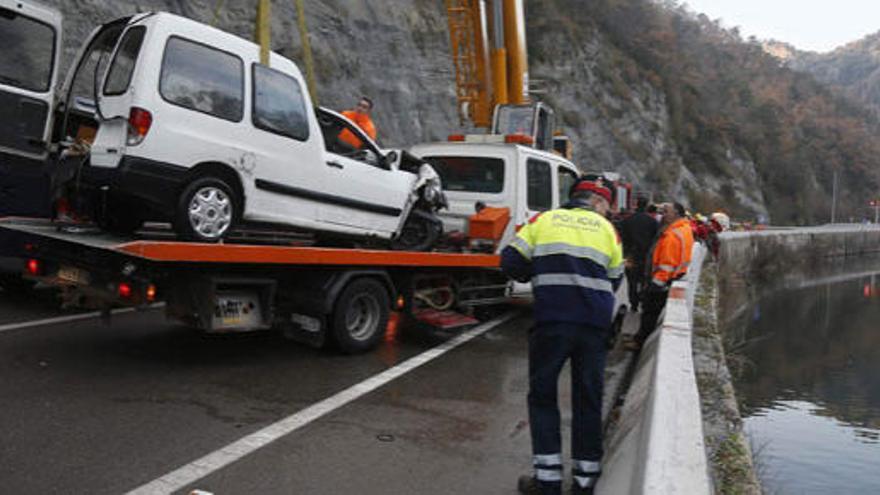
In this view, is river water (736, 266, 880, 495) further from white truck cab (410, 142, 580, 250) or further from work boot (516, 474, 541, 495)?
work boot (516, 474, 541, 495)

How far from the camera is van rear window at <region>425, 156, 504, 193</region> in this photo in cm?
834

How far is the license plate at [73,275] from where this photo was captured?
504cm

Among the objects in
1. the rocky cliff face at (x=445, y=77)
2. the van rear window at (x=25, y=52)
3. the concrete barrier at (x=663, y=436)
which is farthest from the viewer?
the rocky cliff face at (x=445, y=77)

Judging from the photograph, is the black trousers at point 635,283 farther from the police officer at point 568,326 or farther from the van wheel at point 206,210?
the police officer at point 568,326

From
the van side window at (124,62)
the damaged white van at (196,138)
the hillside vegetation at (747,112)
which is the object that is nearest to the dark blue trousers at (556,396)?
the damaged white van at (196,138)

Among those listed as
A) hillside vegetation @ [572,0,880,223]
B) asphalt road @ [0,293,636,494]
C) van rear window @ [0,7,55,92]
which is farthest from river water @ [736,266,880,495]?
hillside vegetation @ [572,0,880,223]

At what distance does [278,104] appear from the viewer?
579 centimetres

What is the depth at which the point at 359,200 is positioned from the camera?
6543 millimetres

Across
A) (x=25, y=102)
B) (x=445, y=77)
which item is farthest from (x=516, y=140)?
(x=445, y=77)

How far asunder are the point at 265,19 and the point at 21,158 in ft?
9.58

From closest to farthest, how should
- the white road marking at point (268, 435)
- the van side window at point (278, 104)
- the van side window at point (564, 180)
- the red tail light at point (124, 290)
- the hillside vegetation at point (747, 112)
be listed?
the white road marking at point (268, 435)
the red tail light at point (124, 290)
the van side window at point (278, 104)
the van side window at point (564, 180)
the hillside vegetation at point (747, 112)

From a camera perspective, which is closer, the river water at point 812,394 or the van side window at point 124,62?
the van side window at point 124,62

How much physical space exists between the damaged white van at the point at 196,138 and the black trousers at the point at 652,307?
293cm

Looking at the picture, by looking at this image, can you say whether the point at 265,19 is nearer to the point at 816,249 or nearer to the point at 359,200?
the point at 359,200
